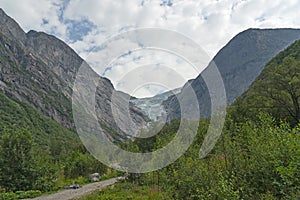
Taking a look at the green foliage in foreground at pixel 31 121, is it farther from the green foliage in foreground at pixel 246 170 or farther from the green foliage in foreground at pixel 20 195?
the green foliage in foreground at pixel 246 170

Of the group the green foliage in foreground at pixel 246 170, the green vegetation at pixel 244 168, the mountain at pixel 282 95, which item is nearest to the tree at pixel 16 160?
the green vegetation at pixel 244 168

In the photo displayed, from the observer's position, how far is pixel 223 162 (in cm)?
1174

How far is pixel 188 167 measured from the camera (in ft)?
36.7

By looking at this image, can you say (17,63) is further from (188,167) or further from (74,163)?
(188,167)

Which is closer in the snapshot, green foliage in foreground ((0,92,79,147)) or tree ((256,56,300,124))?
tree ((256,56,300,124))

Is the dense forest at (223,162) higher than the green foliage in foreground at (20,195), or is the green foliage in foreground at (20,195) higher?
the dense forest at (223,162)

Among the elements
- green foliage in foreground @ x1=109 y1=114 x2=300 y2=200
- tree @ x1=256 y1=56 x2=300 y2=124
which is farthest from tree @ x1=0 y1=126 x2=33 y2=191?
tree @ x1=256 y1=56 x2=300 y2=124

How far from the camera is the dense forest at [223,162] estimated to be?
29.0 feet

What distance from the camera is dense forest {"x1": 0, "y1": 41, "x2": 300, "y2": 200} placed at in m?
8.84

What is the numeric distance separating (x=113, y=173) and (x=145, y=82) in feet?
114

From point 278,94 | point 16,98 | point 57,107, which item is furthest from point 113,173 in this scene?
point 57,107

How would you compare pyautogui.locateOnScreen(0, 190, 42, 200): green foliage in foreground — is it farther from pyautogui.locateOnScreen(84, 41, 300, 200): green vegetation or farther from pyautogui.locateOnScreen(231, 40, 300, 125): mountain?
pyautogui.locateOnScreen(231, 40, 300, 125): mountain

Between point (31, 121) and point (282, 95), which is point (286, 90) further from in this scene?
point (31, 121)

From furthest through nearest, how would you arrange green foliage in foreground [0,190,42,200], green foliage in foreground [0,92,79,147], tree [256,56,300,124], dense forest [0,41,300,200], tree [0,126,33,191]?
1. green foliage in foreground [0,92,79,147]
2. tree [256,56,300,124]
3. tree [0,126,33,191]
4. green foliage in foreground [0,190,42,200]
5. dense forest [0,41,300,200]
